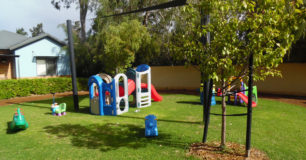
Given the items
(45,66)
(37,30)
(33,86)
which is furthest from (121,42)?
(37,30)

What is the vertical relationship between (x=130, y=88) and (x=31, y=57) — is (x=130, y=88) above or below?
below

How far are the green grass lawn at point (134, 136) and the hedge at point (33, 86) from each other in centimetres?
605

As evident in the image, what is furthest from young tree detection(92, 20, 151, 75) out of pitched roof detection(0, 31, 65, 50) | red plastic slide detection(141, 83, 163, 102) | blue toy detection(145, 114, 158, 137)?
blue toy detection(145, 114, 158, 137)

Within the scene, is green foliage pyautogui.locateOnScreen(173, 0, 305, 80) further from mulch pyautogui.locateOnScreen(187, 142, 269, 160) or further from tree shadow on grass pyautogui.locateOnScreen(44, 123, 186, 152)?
tree shadow on grass pyautogui.locateOnScreen(44, 123, 186, 152)

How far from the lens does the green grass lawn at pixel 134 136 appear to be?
4.59 m

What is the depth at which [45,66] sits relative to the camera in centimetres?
1881

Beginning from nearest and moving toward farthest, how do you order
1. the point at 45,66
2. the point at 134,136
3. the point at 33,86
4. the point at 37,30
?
the point at 134,136 → the point at 33,86 → the point at 45,66 → the point at 37,30

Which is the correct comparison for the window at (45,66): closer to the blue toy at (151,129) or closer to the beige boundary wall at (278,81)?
the beige boundary wall at (278,81)

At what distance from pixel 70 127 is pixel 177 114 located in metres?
4.08

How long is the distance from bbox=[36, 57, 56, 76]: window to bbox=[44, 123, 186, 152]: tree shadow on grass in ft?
45.1

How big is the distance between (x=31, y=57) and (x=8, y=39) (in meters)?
3.12

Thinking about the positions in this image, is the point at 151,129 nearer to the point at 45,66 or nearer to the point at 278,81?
the point at 278,81

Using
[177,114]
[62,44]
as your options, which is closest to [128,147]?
[177,114]

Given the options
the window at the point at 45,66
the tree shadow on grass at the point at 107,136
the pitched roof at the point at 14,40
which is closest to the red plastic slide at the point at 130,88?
the tree shadow on grass at the point at 107,136
